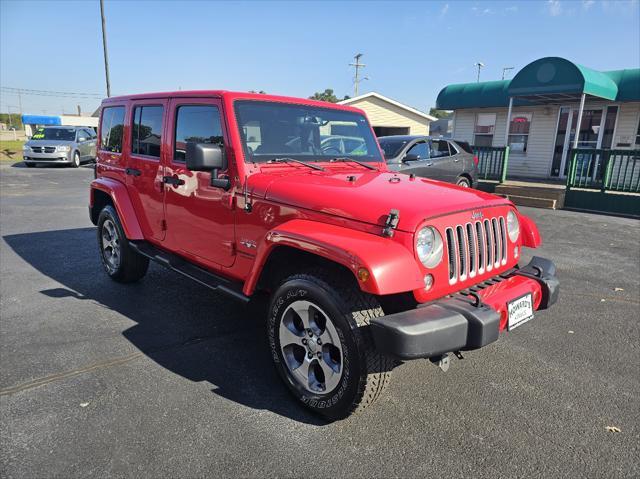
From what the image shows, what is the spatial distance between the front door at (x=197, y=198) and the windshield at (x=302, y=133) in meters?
0.23

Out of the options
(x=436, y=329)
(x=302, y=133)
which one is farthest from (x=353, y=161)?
(x=436, y=329)

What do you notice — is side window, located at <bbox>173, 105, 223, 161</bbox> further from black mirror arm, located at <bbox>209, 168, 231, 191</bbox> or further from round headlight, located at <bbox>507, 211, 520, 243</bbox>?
round headlight, located at <bbox>507, 211, 520, 243</bbox>

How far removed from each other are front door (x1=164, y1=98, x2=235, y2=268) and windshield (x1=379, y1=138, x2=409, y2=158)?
628cm

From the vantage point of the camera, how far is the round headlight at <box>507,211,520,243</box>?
10.6 feet

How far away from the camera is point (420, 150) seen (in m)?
10.1

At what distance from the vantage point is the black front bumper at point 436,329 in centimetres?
220

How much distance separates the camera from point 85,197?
1177cm

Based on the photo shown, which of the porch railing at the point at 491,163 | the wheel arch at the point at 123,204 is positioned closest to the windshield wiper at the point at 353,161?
the wheel arch at the point at 123,204

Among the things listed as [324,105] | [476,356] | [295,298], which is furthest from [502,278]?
[324,105]

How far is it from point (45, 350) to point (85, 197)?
9380mm

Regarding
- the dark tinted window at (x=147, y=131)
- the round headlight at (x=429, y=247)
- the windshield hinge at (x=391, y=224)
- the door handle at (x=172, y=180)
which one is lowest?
the round headlight at (x=429, y=247)

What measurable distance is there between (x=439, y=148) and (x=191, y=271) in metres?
8.15

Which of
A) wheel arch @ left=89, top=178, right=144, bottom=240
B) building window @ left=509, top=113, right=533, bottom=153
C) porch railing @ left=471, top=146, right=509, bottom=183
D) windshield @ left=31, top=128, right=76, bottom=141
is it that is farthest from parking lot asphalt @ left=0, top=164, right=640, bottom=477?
windshield @ left=31, top=128, right=76, bottom=141

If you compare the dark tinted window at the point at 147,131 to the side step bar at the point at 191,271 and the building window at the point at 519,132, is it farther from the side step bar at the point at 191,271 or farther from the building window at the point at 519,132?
the building window at the point at 519,132
